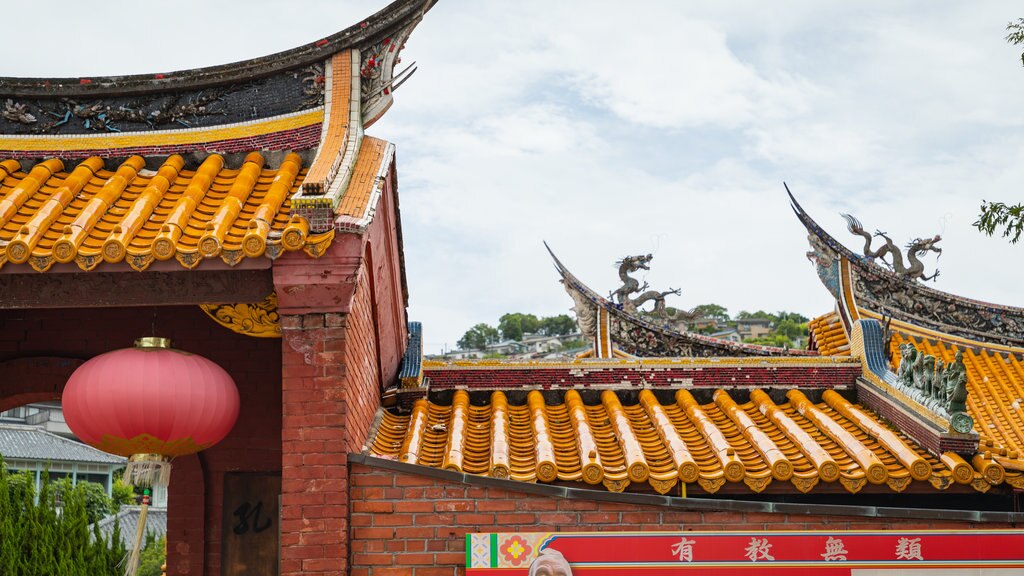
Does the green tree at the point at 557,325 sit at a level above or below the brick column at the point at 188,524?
above

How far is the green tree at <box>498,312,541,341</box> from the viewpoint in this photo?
305 ft

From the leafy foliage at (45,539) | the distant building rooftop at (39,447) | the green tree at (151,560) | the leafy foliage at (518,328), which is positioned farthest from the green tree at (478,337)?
the leafy foliage at (45,539)

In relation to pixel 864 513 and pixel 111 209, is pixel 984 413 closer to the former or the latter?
pixel 864 513

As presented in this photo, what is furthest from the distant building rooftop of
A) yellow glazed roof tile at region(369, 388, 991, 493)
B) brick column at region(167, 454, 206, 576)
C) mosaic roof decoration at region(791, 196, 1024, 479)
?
yellow glazed roof tile at region(369, 388, 991, 493)

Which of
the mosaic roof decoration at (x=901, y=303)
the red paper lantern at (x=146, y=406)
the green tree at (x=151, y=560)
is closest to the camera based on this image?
the red paper lantern at (x=146, y=406)

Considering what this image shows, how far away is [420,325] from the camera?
8852 millimetres

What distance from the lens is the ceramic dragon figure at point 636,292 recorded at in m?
17.7

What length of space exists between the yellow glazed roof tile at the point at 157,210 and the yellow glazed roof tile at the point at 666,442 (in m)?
1.60

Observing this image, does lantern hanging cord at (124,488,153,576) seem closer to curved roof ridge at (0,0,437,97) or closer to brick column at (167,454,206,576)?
brick column at (167,454,206,576)

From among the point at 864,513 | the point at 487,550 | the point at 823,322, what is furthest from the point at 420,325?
the point at 823,322

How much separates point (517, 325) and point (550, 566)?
8902 cm

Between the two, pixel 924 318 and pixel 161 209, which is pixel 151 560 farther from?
pixel 161 209

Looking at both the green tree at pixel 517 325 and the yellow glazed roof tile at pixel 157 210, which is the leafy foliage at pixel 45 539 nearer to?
the yellow glazed roof tile at pixel 157 210

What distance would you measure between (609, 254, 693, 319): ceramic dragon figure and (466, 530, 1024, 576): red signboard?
39.0 ft
